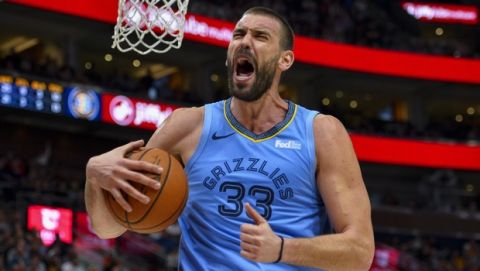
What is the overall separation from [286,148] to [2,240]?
32.5 feet

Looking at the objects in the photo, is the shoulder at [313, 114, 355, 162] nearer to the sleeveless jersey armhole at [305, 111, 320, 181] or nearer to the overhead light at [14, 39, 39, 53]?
the sleeveless jersey armhole at [305, 111, 320, 181]

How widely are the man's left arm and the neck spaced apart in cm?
19

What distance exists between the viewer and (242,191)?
11.7 ft

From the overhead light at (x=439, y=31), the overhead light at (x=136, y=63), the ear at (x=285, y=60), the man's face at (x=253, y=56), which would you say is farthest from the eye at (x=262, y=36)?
the overhead light at (x=439, y=31)

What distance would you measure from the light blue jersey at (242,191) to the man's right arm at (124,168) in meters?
0.11

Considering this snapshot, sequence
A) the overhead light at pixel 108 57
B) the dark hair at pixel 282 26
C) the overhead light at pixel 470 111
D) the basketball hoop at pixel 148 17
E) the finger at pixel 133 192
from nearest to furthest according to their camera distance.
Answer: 1. the finger at pixel 133 192
2. the dark hair at pixel 282 26
3. the basketball hoop at pixel 148 17
4. the overhead light at pixel 108 57
5. the overhead light at pixel 470 111

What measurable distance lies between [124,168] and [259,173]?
0.58m

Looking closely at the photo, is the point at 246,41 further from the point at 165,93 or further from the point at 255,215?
the point at 165,93

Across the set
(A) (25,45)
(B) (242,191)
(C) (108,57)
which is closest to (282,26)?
(B) (242,191)

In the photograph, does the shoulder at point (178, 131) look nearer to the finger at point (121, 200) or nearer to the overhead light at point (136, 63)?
the finger at point (121, 200)

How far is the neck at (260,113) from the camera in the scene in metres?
3.78

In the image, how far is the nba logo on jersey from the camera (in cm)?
367

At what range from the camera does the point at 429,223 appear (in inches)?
987

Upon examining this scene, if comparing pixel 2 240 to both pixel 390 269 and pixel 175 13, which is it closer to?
pixel 175 13
